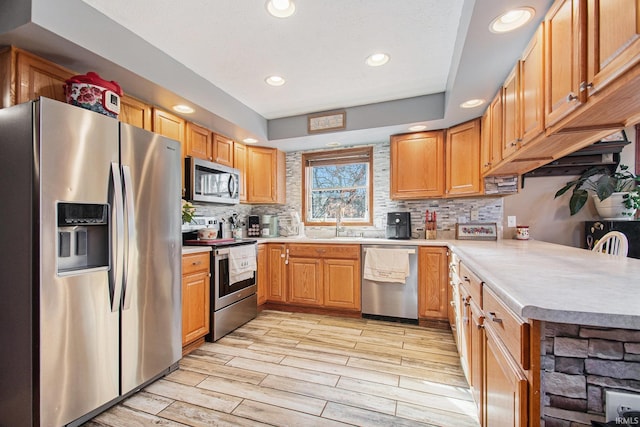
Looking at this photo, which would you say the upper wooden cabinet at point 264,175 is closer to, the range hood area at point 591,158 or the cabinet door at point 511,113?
the cabinet door at point 511,113

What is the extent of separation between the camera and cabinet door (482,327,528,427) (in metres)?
0.83

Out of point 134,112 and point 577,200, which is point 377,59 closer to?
point 134,112

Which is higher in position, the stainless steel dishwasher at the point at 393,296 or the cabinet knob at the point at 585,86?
the cabinet knob at the point at 585,86

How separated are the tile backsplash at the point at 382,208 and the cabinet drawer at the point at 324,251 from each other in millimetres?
593

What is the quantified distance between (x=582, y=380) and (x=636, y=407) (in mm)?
113

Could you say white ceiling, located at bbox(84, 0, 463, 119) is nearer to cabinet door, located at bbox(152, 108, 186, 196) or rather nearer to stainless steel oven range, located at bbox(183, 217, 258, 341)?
cabinet door, located at bbox(152, 108, 186, 196)

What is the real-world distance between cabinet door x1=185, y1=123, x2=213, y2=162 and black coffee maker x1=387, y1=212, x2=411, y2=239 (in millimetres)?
2211

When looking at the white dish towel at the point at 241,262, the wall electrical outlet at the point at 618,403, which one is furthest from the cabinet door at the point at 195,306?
the wall electrical outlet at the point at 618,403

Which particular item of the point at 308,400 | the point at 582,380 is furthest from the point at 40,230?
the point at 582,380

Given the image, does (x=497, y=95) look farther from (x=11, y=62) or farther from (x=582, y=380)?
(x=11, y=62)

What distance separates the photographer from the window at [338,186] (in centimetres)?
379

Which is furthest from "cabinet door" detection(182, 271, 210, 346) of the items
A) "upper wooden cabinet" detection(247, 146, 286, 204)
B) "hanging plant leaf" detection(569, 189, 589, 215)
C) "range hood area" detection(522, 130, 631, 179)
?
"hanging plant leaf" detection(569, 189, 589, 215)

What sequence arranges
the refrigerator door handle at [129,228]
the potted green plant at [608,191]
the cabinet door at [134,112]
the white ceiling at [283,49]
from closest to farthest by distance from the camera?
the white ceiling at [283,49]
the refrigerator door handle at [129,228]
the cabinet door at [134,112]
the potted green plant at [608,191]

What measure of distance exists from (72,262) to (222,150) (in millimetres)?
2040
